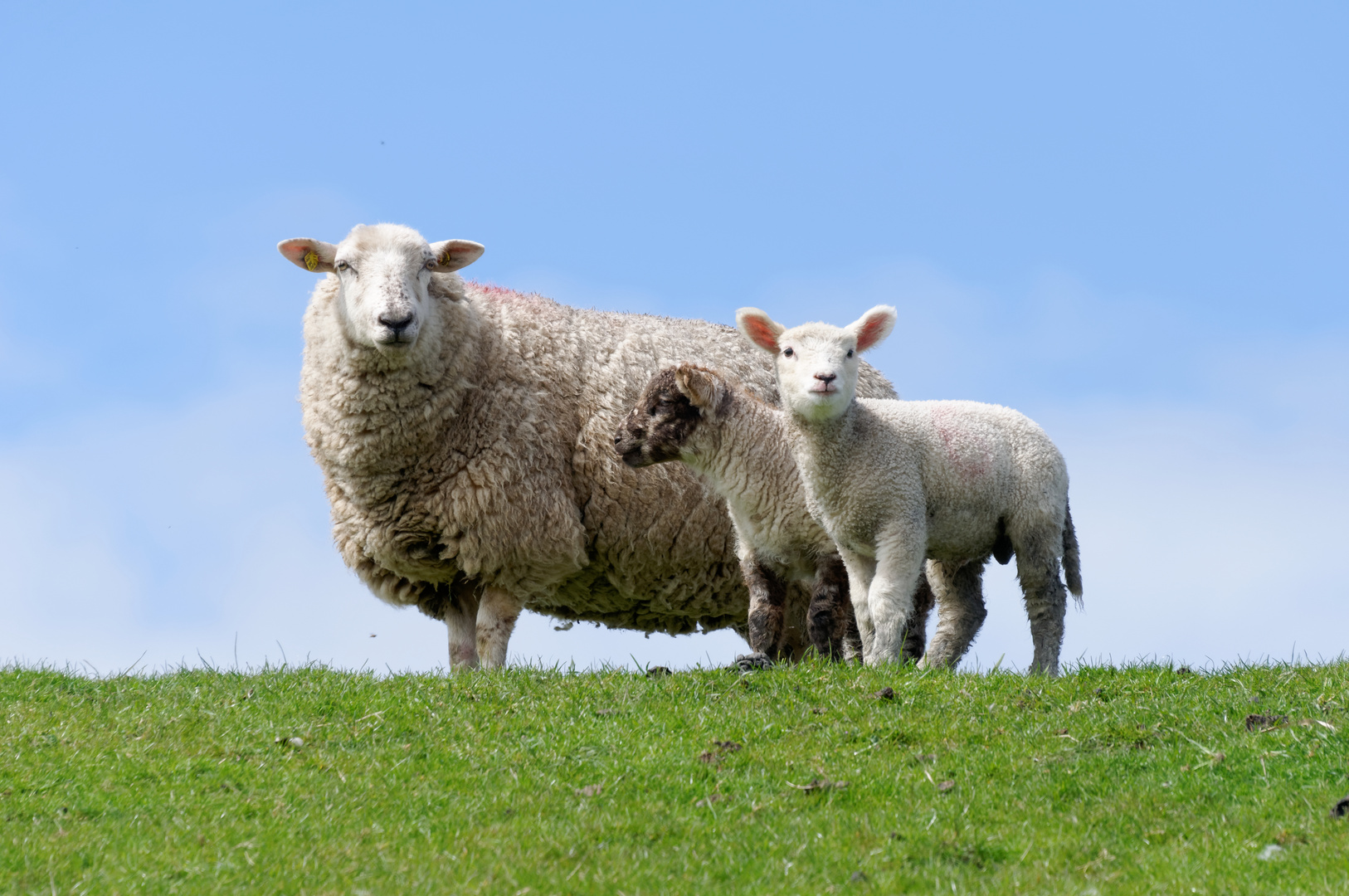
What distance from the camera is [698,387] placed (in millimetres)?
11492

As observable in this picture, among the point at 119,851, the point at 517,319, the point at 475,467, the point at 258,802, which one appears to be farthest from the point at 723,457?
the point at 119,851

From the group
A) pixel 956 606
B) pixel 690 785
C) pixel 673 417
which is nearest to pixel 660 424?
pixel 673 417

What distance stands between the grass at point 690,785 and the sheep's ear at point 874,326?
2.52m

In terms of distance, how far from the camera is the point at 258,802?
8289 millimetres

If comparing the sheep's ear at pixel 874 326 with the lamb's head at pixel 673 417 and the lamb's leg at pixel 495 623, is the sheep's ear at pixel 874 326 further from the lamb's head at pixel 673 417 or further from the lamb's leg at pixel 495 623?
the lamb's leg at pixel 495 623

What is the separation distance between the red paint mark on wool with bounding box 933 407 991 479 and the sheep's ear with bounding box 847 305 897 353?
0.80 m

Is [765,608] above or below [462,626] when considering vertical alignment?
below

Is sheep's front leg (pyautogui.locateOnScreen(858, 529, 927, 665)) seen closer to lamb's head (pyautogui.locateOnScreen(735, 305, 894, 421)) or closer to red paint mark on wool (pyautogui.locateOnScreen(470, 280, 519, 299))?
lamb's head (pyautogui.locateOnScreen(735, 305, 894, 421))

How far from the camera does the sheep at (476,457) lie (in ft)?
41.6

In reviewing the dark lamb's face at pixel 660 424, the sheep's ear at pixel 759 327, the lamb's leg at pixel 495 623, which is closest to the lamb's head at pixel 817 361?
the sheep's ear at pixel 759 327

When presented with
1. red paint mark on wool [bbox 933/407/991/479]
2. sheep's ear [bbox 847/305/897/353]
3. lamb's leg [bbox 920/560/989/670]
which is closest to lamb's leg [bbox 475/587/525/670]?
lamb's leg [bbox 920/560/989/670]

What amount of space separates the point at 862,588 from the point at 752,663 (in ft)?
3.27

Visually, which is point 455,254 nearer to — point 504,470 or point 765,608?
point 504,470

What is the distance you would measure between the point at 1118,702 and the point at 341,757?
514 centimetres
